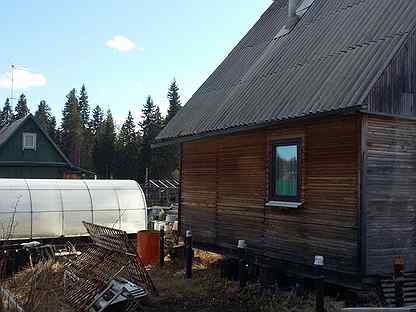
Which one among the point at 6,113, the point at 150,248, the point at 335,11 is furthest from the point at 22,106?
the point at 335,11

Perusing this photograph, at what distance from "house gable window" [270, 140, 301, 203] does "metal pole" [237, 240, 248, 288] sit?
129 cm

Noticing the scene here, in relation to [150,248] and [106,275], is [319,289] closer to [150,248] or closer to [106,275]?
[106,275]

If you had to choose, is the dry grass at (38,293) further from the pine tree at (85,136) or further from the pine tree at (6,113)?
the pine tree at (6,113)

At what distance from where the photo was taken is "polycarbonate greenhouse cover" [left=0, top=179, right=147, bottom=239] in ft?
52.5

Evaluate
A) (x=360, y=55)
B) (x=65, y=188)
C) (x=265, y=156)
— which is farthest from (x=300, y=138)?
(x=65, y=188)

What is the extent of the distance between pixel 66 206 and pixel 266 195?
325 inches

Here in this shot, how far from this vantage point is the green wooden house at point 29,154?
34.2 meters

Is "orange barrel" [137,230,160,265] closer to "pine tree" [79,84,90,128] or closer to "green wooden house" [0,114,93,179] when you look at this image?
"green wooden house" [0,114,93,179]

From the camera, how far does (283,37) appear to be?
571 inches

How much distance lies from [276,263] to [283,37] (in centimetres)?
666

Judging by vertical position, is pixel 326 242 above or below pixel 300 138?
below

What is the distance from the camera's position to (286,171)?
36.8 feet

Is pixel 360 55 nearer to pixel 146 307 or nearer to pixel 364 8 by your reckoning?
pixel 364 8

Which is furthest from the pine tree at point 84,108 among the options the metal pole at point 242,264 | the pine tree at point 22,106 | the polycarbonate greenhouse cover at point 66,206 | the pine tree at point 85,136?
the metal pole at point 242,264
